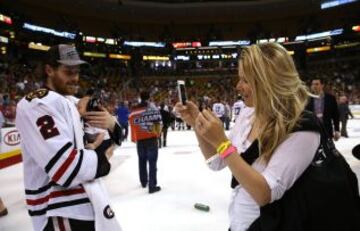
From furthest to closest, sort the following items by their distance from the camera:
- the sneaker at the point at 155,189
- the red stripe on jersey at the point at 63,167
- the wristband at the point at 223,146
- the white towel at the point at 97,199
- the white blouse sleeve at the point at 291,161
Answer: the sneaker at the point at 155,189 < the white towel at the point at 97,199 < the red stripe on jersey at the point at 63,167 < the wristband at the point at 223,146 < the white blouse sleeve at the point at 291,161

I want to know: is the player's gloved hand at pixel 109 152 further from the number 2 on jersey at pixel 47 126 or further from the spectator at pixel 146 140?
the spectator at pixel 146 140

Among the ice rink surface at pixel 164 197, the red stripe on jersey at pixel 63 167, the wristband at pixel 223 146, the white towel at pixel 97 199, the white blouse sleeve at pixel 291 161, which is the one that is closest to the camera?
the white blouse sleeve at pixel 291 161

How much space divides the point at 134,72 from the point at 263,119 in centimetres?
3938

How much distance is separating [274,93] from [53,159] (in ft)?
3.31

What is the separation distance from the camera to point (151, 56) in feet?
135

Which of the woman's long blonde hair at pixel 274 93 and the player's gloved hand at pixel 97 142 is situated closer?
the woman's long blonde hair at pixel 274 93

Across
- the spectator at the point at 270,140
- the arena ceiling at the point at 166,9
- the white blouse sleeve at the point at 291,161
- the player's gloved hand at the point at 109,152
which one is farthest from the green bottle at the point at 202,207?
the arena ceiling at the point at 166,9

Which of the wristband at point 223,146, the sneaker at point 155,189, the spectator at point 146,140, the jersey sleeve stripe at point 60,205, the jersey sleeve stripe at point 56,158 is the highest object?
the wristband at point 223,146

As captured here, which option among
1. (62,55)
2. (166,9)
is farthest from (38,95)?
(166,9)

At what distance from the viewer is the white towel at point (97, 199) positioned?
174cm

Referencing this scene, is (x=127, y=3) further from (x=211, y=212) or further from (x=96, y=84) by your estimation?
(x=211, y=212)

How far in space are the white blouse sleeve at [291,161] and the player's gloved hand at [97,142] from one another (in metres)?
0.93

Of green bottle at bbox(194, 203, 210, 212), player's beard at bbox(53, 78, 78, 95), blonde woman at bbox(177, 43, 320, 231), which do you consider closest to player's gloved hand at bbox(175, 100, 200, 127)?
blonde woman at bbox(177, 43, 320, 231)

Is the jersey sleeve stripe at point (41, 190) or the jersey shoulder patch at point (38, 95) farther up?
the jersey shoulder patch at point (38, 95)
